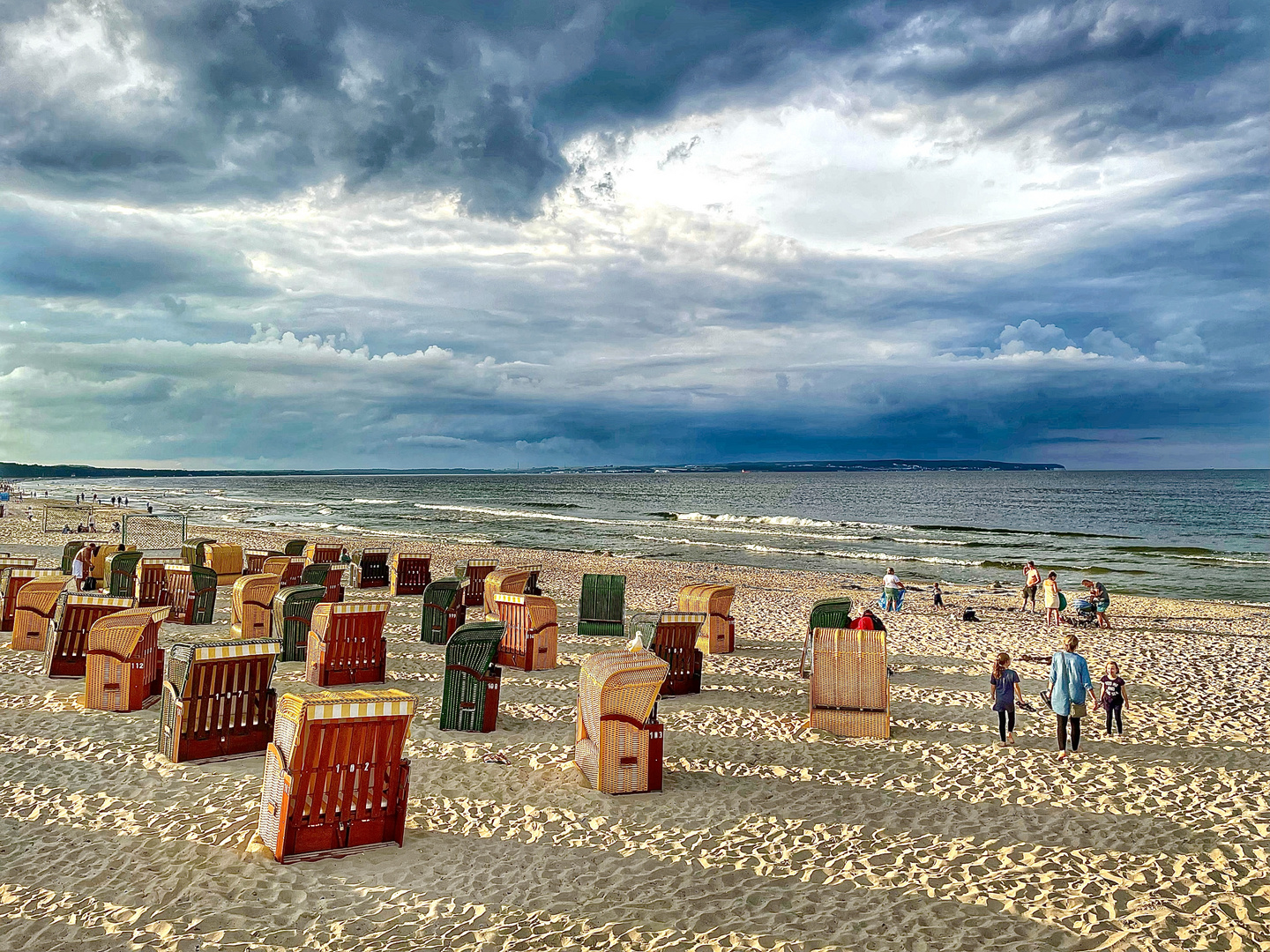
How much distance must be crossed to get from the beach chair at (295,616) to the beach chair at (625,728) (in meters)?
6.83

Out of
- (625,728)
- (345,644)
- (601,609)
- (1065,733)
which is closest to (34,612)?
(345,644)

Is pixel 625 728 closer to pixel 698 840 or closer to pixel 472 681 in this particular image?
pixel 698 840

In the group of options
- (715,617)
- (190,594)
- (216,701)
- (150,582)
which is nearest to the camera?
(216,701)

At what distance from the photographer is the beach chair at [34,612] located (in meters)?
14.1

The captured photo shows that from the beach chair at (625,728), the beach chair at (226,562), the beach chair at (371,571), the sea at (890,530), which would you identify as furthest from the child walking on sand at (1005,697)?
the sea at (890,530)

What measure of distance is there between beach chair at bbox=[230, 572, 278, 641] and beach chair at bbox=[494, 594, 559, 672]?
420cm

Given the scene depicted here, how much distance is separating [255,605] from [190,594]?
3370mm

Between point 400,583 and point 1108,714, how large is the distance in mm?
16844

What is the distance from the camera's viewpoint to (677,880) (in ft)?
21.4

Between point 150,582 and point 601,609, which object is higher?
point 150,582

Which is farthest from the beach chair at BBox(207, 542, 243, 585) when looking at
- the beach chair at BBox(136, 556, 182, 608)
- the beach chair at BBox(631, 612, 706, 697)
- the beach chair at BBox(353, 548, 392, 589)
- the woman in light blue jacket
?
the woman in light blue jacket

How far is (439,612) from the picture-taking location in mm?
16219

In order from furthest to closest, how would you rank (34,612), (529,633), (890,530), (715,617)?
(890,530), (715,617), (34,612), (529,633)

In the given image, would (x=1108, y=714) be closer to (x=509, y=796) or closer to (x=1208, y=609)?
(x=509, y=796)
